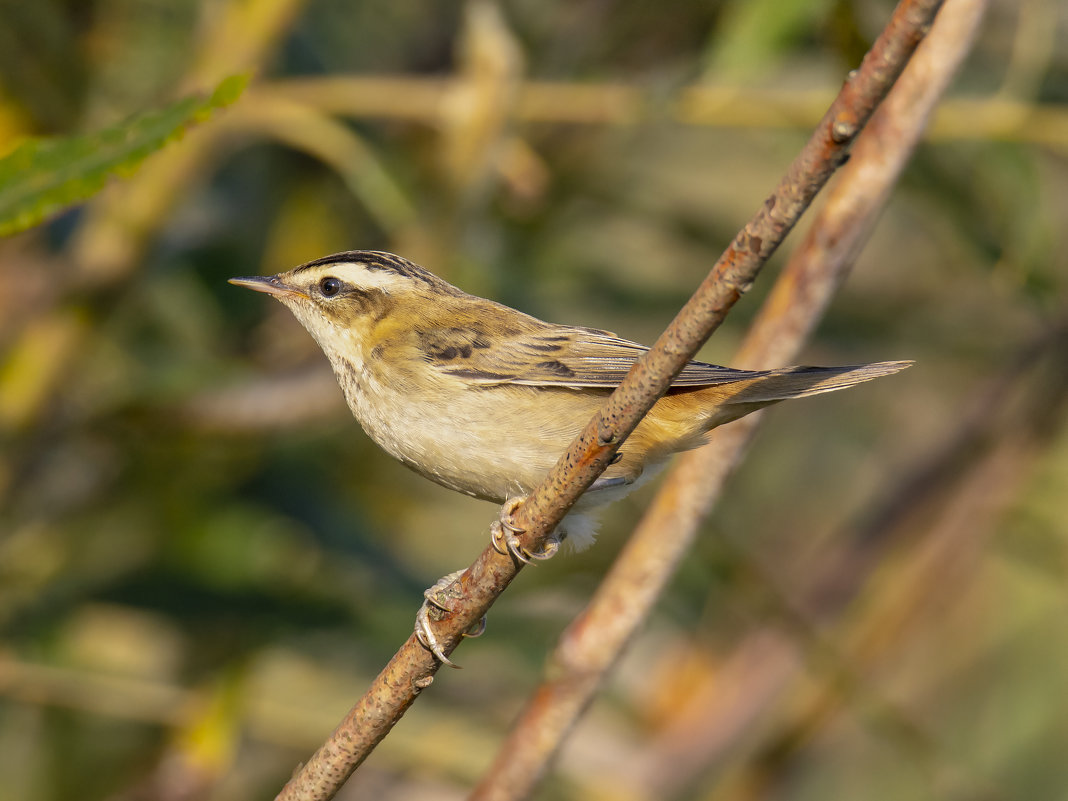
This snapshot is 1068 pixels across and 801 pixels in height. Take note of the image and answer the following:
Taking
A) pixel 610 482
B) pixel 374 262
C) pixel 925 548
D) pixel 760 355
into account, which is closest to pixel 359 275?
pixel 374 262

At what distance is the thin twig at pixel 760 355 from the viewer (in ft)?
6.59

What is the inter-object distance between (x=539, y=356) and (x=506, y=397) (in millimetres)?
105

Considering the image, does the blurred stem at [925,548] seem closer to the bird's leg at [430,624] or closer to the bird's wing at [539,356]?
the bird's wing at [539,356]

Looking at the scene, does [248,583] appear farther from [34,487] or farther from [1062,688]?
[1062,688]

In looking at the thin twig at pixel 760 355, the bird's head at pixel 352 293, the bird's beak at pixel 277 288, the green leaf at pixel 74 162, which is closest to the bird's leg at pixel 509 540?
the thin twig at pixel 760 355

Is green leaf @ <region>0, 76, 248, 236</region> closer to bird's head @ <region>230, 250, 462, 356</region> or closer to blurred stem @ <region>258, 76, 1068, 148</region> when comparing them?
bird's head @ <region>230, 250, 462, 356</region>

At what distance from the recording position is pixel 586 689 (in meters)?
2.06

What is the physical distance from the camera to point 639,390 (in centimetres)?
136

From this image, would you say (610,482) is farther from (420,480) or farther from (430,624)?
(420,480)

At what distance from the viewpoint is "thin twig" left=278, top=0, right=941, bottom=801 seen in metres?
1.13

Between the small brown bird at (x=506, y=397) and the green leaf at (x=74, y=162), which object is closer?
the green leaf at (x=74, y=162)

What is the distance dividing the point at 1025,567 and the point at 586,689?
111 inches

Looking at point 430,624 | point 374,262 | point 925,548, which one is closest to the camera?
point 430,624

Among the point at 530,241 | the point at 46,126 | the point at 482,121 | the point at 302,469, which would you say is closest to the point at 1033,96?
the point at 482,121
